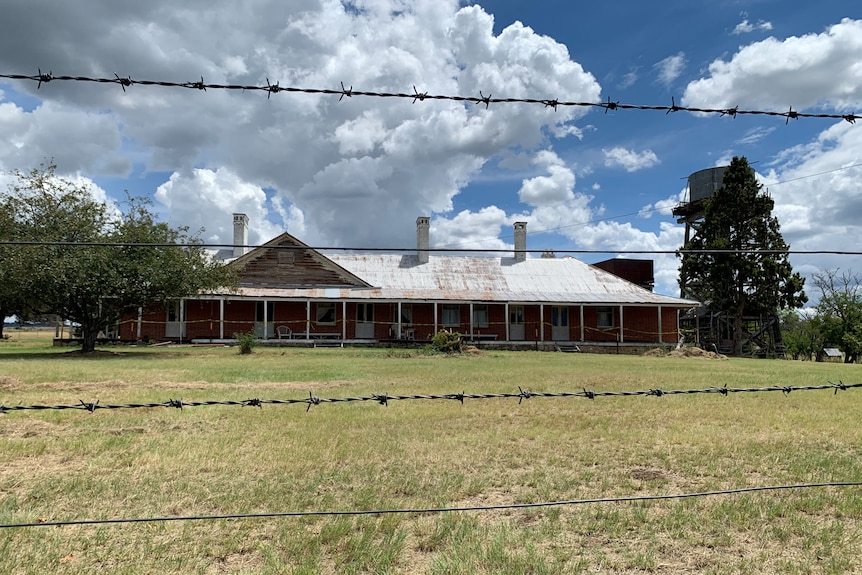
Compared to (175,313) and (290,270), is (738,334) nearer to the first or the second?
(290,270)

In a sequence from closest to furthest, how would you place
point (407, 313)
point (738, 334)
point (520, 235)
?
point (407, 313), point (738, 334), point (520, 235)

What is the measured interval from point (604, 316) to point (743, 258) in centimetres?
849

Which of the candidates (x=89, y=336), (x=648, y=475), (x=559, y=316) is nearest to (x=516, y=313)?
(x=559, y=316)

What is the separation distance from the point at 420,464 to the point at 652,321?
32.2 m

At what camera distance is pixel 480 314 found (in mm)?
34375

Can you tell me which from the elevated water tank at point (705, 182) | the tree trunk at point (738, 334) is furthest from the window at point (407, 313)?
the elevated water tank at point (705, 182)

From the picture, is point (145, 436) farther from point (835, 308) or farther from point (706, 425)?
point (835, 308)

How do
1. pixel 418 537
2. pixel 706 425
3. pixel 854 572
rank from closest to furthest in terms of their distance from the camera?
1. pixel 854 572
2. pixel 418 537
3. pixel 706 425

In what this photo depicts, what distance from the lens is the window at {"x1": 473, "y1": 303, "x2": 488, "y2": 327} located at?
34250 millimetres

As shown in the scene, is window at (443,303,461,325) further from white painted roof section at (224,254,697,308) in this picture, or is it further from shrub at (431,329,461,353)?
shrub at (431,329,461,353)

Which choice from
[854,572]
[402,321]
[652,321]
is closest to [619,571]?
[854,572]

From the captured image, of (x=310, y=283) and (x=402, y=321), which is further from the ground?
(x=310, y=283)

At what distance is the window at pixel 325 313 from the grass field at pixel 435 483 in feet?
71.3

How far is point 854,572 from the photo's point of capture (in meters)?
3.55
